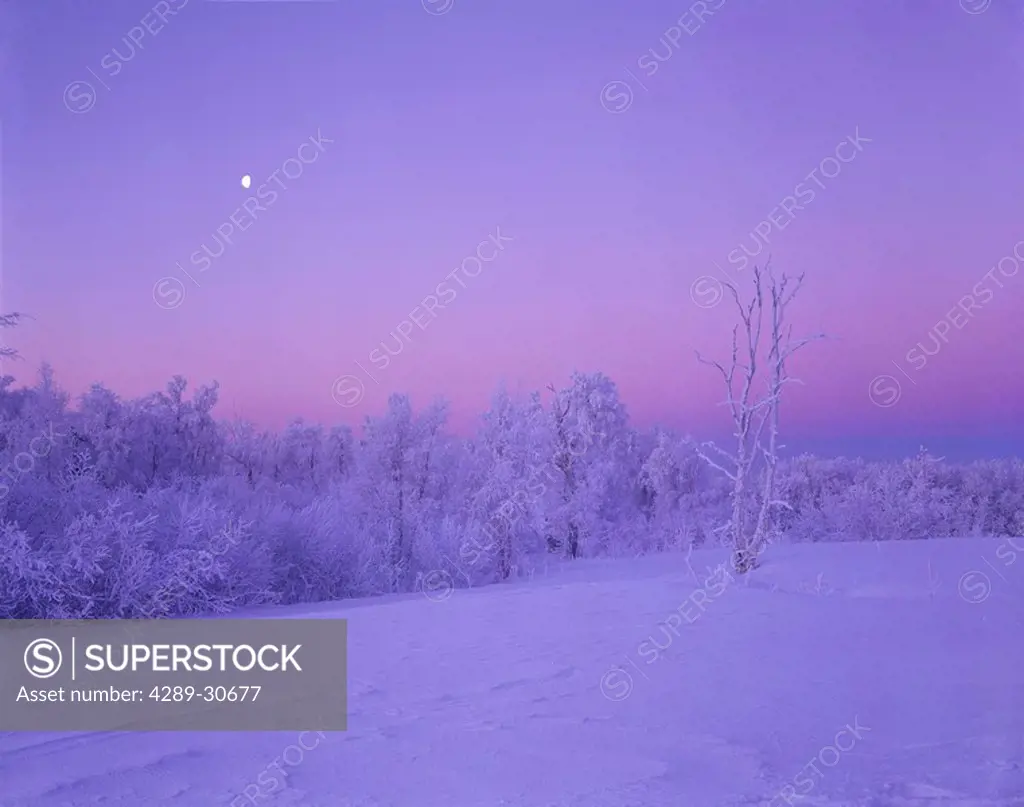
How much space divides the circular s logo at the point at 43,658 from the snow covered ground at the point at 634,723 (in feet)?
2.49

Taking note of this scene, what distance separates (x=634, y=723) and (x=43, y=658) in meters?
2.84

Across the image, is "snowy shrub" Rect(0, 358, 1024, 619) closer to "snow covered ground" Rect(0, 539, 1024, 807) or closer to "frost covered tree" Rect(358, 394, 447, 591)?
"frost covered tree" Rect(358, 394, 447, 591)

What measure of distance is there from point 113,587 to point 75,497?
4.06ft

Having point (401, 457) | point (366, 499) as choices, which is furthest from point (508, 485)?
point (366, 499)

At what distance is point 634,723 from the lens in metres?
3.26

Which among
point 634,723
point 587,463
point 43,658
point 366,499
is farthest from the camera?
point 587,463

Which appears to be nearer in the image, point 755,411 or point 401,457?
point 755,411

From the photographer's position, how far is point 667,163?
21.9ft

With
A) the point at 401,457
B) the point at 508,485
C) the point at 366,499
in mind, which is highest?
the point at 401,457

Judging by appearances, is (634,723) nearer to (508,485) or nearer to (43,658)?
(43,658)

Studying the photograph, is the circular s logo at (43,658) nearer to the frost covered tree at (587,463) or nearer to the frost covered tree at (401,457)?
the frost covered tree at (401,457)

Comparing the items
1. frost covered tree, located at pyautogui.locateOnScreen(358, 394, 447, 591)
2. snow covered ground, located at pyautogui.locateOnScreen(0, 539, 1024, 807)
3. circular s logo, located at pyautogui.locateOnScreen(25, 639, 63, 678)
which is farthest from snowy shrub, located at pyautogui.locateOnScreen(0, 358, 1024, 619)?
snow covered ground, located at pyautogui.locateOnScreen(0, 539, 1024, 807)

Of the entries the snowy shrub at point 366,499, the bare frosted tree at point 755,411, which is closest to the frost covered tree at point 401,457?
the snowy shrub at point 366,499

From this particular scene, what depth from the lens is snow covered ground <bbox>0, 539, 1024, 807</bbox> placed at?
2703mm
